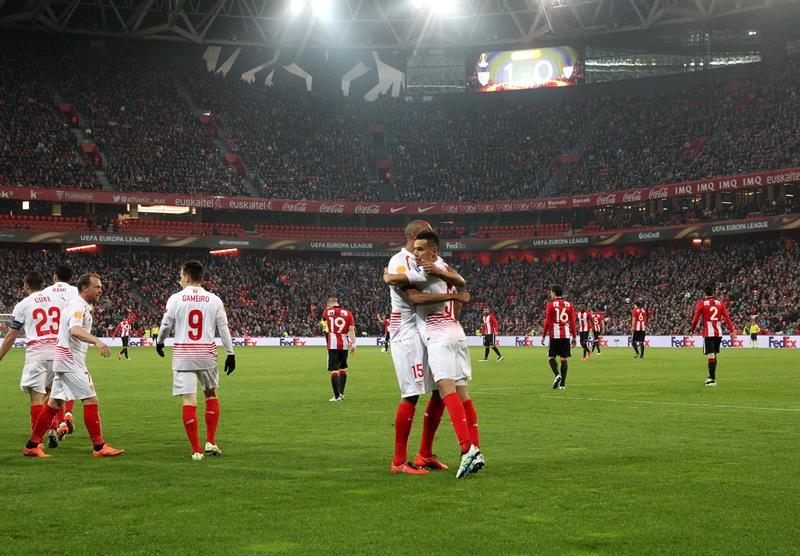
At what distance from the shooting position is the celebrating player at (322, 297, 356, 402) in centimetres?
2123

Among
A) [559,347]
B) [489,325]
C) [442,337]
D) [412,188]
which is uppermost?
[412,188]

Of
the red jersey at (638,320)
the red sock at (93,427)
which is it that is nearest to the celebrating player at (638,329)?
the red jersey at (638,320)

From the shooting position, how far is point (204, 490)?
9.61 metres

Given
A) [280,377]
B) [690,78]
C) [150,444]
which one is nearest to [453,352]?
[150,444]

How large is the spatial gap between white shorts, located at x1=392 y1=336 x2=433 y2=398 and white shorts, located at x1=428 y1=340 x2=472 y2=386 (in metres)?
0.15

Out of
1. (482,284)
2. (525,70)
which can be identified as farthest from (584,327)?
(525,70)

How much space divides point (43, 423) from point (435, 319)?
529cm

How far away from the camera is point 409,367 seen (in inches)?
415

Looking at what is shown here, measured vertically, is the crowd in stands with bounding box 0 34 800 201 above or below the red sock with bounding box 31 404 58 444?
above

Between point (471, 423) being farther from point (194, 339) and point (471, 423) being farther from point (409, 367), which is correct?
point (194, 339)

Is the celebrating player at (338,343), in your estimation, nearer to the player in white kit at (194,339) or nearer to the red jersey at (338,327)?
the red jersey at (338,327)

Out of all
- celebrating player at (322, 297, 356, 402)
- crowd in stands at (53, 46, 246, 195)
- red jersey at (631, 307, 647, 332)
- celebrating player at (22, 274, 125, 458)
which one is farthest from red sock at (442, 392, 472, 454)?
crowd in stands at (53, 46, 246, 195)

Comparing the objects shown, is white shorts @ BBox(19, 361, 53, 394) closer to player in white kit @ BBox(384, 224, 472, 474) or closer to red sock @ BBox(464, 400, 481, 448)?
player in white kit @ BBox(384, 224, 472, 474)

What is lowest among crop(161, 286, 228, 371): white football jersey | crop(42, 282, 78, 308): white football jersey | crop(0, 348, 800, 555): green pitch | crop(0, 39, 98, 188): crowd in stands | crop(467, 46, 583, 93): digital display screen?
crop(0, 348, 800, 555): green pitch
